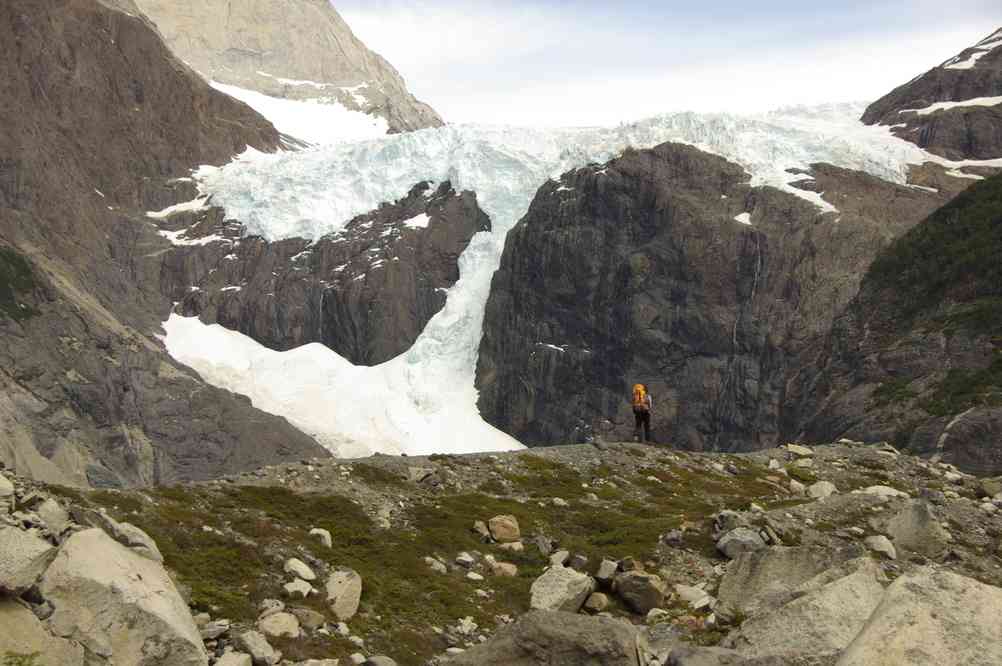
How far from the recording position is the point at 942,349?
120250 millimetres

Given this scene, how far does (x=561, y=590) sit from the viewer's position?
3036 cm

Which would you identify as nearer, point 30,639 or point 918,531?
point 30,639

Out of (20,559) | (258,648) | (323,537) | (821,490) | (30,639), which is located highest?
(20,559)

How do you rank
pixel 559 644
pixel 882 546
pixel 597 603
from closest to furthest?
pixel 559 644
pixel 597 603
pixel 882 546

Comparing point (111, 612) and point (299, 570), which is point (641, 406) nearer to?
point (299, 570)

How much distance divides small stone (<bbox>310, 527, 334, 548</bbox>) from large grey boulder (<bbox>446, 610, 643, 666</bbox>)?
10733mm

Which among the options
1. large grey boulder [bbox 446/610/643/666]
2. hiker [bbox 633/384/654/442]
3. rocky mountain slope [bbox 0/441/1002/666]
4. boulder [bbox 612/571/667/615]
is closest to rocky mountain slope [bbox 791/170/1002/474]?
hiker [bbox 633/384/654/442]

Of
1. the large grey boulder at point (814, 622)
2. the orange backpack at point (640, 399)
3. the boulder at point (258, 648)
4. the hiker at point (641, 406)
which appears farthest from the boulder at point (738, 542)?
the orange backpack at point (640, 399)

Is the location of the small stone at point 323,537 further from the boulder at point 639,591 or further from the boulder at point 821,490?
the boulder at point 821,490

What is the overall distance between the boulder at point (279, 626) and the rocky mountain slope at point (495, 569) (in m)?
0.05

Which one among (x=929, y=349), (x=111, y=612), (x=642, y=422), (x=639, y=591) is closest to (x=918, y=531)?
(x=639, y=591)

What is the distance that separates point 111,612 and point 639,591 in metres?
13.7

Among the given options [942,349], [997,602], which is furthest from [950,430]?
[997,602]

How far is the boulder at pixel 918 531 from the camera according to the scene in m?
33.8
